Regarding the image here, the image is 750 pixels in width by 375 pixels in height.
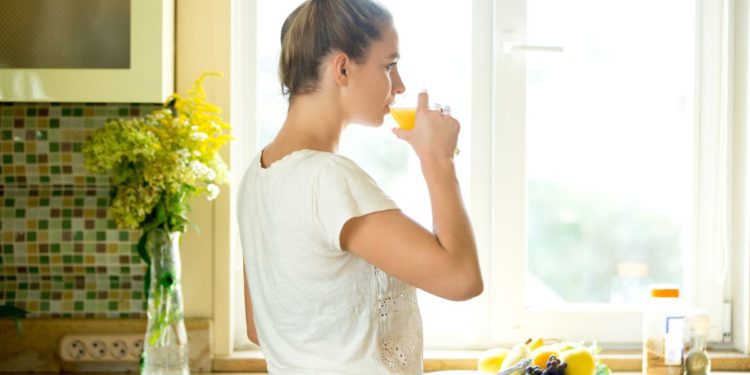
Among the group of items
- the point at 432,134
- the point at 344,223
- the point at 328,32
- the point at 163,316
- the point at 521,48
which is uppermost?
the point at 521,48

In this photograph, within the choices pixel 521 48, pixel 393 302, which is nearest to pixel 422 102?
pixel 393 302

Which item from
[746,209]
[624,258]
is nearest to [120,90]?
[624,258]

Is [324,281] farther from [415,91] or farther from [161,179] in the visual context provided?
[415,91]

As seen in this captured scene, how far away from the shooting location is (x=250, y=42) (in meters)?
2.39

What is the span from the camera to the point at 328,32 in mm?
1275

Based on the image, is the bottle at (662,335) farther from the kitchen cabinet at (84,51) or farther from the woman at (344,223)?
the kitchen cabinet at (84,51)

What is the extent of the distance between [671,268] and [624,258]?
12 cm

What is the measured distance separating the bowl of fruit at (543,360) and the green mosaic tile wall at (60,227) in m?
0.82

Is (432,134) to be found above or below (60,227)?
above

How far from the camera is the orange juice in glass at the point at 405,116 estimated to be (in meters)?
1.43

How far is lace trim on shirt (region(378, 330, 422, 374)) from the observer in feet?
4.23

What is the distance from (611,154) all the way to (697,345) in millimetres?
521

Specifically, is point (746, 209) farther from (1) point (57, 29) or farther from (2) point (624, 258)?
(1) point (57, 29)

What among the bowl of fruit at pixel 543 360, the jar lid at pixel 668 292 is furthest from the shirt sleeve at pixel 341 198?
the jar lid at pixel 668 292
